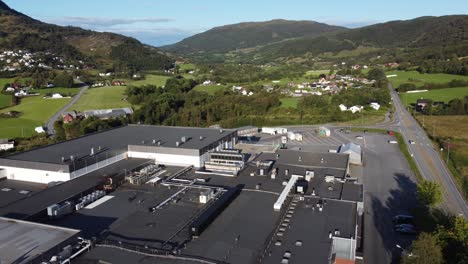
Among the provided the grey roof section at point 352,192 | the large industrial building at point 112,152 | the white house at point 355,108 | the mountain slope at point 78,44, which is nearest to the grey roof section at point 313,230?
the grey roof section at point 352,192

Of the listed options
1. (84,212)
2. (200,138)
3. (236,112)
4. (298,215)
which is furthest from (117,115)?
(298,215)

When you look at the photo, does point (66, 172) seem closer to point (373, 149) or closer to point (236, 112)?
point (373, 149)

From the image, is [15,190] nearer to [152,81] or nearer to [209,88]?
[209,88]

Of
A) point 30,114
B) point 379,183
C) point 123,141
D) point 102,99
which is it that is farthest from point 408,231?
point 102,99

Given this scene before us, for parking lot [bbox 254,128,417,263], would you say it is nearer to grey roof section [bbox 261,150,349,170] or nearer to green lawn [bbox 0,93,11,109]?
grey roof section [bbox 261,150,349,170]

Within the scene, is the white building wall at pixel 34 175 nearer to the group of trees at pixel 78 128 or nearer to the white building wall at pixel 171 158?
the white building wall at pixel 171 158

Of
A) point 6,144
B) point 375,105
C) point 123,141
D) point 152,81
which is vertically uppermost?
point 152,81
